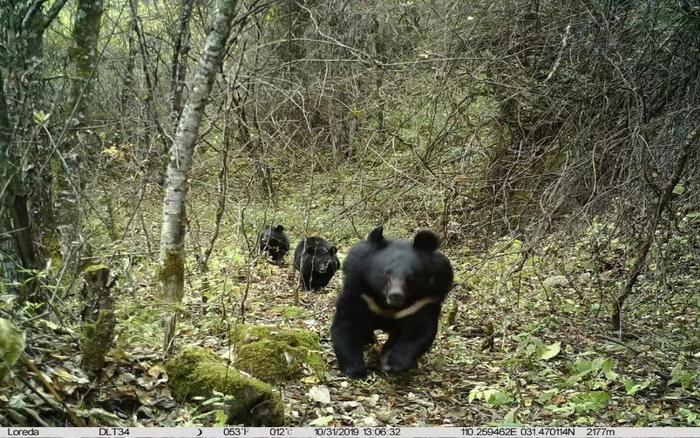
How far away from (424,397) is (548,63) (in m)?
4.50

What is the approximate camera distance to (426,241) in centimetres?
557

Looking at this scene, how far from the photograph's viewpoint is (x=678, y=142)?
219 inches

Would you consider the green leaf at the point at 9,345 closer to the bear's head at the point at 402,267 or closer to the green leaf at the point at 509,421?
the green leaf at the point at 509,421

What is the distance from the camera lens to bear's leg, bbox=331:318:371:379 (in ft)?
17.8

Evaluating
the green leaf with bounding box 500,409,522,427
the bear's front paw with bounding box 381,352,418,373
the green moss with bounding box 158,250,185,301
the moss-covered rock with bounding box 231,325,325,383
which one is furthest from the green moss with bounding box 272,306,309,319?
the green leaf with bounding box 500,409,522,427

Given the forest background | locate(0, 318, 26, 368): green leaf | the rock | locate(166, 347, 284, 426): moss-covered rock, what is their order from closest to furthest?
locate(0, 318, 26, 368): green leaf
locate(166, 347, 284, 426): moss-covered rock
the forest background
the rock

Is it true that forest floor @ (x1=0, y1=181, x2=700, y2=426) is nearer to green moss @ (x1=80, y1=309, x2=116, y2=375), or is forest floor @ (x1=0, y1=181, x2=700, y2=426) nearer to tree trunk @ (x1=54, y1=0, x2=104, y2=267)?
green moss @ (x1=80, y1=309, x2=116, y2=375)

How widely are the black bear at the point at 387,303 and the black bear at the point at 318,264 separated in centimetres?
347

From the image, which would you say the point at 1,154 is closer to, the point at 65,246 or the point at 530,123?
the point at 65,246

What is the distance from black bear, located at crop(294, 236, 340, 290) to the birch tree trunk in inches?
124

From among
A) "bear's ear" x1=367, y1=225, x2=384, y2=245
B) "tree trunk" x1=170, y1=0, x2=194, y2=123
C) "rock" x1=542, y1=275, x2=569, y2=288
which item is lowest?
"rock" x1=542, y1=275, x2=569, y2=288

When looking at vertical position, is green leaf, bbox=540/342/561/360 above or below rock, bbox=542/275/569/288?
below

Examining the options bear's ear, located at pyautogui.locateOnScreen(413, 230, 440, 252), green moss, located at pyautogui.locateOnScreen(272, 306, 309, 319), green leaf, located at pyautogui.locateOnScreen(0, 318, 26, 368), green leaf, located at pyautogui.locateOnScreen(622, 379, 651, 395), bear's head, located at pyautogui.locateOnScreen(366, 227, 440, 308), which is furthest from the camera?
green moss, located at pyautogui.locateOnScreen(272, 306, 309, 319)

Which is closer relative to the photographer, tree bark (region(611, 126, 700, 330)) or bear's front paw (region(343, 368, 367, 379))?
tree bark (region(611, 126, 700, 330))
